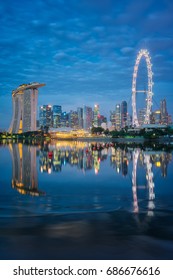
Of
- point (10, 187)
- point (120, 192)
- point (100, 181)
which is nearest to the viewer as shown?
point (120, 192)

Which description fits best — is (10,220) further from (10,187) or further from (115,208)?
(10,187)

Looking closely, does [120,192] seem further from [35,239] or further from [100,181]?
[35,239]

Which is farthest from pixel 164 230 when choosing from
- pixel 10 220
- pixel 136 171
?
pixel 136 171

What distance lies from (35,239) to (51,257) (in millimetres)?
1219

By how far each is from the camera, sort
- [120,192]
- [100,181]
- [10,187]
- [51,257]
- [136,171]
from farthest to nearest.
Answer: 1. [136,171]
2. [100,181]
3. [10,187]
4. [120,192]
5. [51,257]

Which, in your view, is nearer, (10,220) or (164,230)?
(164,230)

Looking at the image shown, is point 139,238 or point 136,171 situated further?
point 136,171

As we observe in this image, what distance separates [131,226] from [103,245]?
5.70 ft

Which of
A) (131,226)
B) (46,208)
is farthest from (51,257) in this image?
(46,208)

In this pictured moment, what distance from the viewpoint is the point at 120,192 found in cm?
1512

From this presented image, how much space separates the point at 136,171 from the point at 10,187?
28.9 feet

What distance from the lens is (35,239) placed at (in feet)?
26.5
